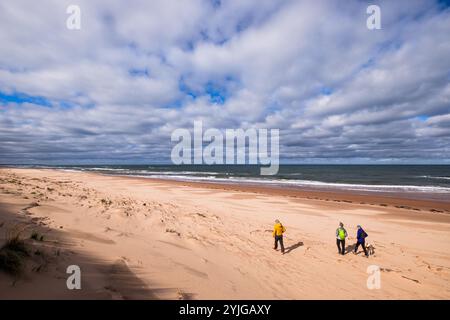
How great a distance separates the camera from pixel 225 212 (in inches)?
733

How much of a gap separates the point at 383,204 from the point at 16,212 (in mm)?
29949

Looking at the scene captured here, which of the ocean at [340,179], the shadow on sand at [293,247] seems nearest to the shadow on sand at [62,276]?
the shadow on sand at [293,247]
